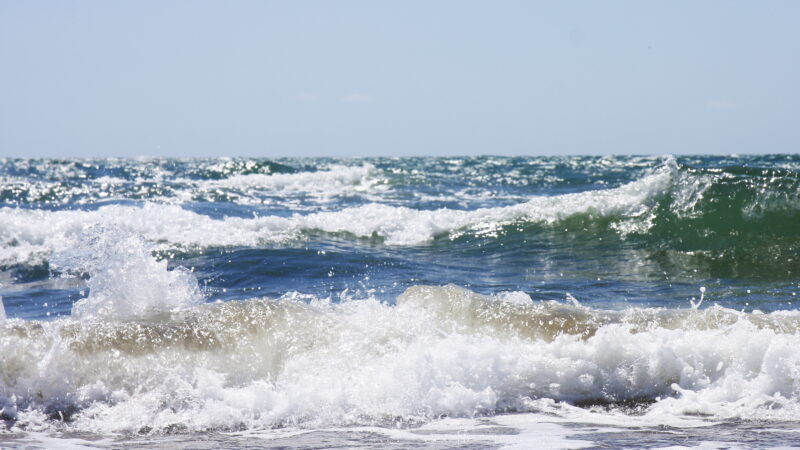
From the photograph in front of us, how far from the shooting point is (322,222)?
1248cm

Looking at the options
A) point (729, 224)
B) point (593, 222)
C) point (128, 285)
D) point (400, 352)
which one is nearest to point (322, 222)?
point (593, 222)

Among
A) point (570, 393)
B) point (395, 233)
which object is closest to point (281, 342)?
point (570, 393)

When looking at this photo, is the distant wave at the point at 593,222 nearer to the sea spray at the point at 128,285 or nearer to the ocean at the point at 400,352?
the ocean at the point at 400,352

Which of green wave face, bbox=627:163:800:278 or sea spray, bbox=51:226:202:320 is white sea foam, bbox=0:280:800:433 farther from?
green wave face, bbox=627:163:800:278

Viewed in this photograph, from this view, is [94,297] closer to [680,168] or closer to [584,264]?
[584,264]

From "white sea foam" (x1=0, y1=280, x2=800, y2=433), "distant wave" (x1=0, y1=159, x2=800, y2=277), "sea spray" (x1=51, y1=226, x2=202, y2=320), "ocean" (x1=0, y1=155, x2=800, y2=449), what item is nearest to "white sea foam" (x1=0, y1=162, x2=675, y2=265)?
"distant wave" (x1=0, y1=159, x2=800, y2=277)

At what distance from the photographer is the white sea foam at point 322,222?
1125 centimetres

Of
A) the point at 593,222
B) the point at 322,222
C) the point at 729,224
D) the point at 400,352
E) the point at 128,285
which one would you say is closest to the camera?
the point at 400,352

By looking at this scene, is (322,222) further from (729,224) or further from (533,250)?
(729,224)

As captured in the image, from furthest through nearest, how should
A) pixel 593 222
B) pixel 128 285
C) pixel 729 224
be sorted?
pixel 593 222, pixel 729 224, pixel 128 285

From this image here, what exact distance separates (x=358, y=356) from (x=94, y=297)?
2089 mm

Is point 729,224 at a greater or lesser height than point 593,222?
greater

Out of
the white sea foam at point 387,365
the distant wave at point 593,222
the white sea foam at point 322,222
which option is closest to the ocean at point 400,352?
the white sea foam at point 387,365

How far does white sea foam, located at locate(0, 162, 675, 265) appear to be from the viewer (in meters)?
11.2
